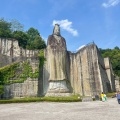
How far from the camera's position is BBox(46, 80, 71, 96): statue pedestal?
19.9m

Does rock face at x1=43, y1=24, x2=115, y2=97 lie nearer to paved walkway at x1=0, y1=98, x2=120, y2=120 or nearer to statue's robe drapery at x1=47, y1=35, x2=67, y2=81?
statue's robe drapery at x1=47, y1=35, x2=67, y2=81

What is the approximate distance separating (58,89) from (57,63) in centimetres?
310

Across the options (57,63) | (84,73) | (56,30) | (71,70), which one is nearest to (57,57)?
(57,63)

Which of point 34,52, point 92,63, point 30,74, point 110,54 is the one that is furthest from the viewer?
point 110,54

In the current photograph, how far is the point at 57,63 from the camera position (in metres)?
21.2

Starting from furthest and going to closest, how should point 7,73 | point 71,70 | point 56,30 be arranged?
point 71,70, point 56,30, point 7,73

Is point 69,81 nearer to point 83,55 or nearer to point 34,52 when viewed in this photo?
point 83,55

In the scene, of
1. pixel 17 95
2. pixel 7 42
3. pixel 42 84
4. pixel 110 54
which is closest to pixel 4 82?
pixel 17 95

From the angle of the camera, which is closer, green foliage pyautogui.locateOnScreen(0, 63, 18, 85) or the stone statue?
green foliage pyautogui.locateOnScreen(0, 63, 18, 85)

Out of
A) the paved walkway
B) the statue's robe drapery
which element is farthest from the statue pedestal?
the paved walkway

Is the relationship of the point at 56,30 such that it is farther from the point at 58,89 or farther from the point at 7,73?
the point at 7,73

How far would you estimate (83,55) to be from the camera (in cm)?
2328

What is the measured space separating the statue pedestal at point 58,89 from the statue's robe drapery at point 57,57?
18.3 inches

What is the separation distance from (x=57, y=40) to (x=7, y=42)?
42.1ft
